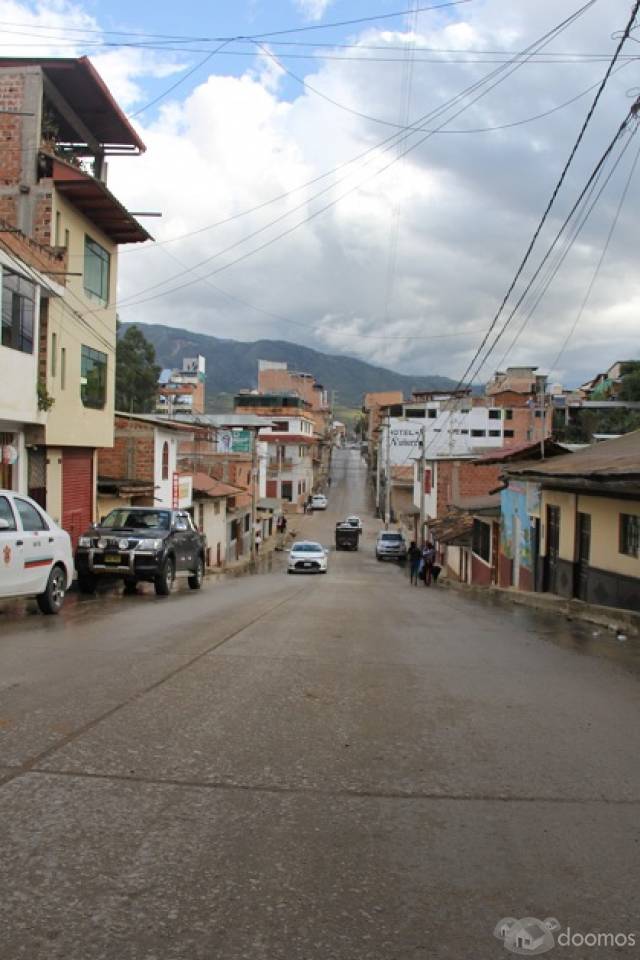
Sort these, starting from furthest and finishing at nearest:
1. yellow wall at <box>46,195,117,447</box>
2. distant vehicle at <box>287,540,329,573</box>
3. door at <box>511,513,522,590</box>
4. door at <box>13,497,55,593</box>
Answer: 1. distant vehicle at <box>287,540,329,573</box>
2. door at <box>511,513,522,590</box>
3. yellow wall at <box>46,195,117,447</box>
4. door at <box>13,497,55,593</box>

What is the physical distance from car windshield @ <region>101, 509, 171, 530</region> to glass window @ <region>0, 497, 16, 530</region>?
22.1 ft

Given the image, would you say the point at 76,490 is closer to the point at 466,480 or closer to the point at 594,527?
the point at 594,527

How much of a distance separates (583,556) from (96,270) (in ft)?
53.6

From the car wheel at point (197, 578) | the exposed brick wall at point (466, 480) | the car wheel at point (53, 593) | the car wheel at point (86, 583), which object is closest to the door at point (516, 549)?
the car wheel at point (197, 578)

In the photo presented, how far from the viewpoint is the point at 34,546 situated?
12.2 meters

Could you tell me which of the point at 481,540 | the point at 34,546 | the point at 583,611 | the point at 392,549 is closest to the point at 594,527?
the point at 583,611

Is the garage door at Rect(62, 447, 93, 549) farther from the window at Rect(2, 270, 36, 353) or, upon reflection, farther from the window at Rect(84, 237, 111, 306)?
the window at Rect(2, 270, 36, 353)

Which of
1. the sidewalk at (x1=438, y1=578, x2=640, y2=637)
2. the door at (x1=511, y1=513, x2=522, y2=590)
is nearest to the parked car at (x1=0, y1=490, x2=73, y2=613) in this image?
the sidewalk at (x1=438, y1=578, x2=640, y2=637)

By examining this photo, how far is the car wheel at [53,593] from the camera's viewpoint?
12.9 metres

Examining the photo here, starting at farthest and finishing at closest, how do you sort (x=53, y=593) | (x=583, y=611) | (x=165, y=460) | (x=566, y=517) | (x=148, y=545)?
(x=165, y=460) < (x=566, y=517) < (x=148, y=545) < (x=583, y=611) < (x=53, y=593)

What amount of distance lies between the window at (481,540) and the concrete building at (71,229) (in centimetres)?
1554
